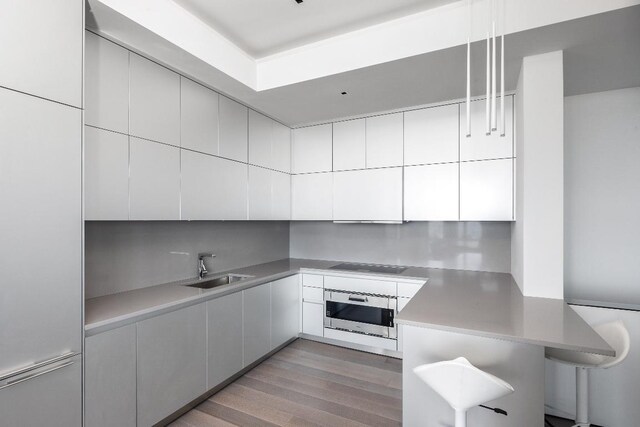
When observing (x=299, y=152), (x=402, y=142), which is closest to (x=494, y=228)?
(x=402, y=142)

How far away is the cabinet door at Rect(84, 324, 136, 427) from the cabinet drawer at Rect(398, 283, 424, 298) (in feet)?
7.32

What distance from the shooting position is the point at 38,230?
4.71ft

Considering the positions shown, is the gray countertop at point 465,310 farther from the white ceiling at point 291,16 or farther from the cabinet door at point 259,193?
the white ceiling at point 291,16

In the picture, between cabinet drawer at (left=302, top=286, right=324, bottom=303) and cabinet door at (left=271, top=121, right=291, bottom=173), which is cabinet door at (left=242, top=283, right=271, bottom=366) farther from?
cabinet door at (left=271, top=121, right=291, bottom=173)

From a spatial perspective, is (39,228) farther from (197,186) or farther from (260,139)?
(260,139)

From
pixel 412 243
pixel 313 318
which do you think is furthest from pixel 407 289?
pixel 313 318

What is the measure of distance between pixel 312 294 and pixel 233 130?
75.2 inches

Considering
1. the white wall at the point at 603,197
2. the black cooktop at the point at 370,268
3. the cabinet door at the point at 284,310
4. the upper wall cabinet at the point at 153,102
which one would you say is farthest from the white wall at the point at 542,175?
the upper wall cabinet at the point at 153,102

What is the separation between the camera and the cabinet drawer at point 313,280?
346cm

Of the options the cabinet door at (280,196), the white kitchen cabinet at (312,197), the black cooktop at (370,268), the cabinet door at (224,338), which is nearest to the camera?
the cabinet door at (224,338)

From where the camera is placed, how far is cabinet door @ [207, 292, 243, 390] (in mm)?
2452

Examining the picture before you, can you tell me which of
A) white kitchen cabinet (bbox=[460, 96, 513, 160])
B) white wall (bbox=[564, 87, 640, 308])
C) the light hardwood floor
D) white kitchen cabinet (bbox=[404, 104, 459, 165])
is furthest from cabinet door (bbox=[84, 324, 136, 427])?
white wall (bbox=[564, 87, 640, 308])

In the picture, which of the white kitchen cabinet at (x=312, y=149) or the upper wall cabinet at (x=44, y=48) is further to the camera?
the white kitchen cabinet at (x=312, y=149)

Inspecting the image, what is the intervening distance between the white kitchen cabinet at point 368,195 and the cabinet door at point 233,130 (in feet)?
3.64
